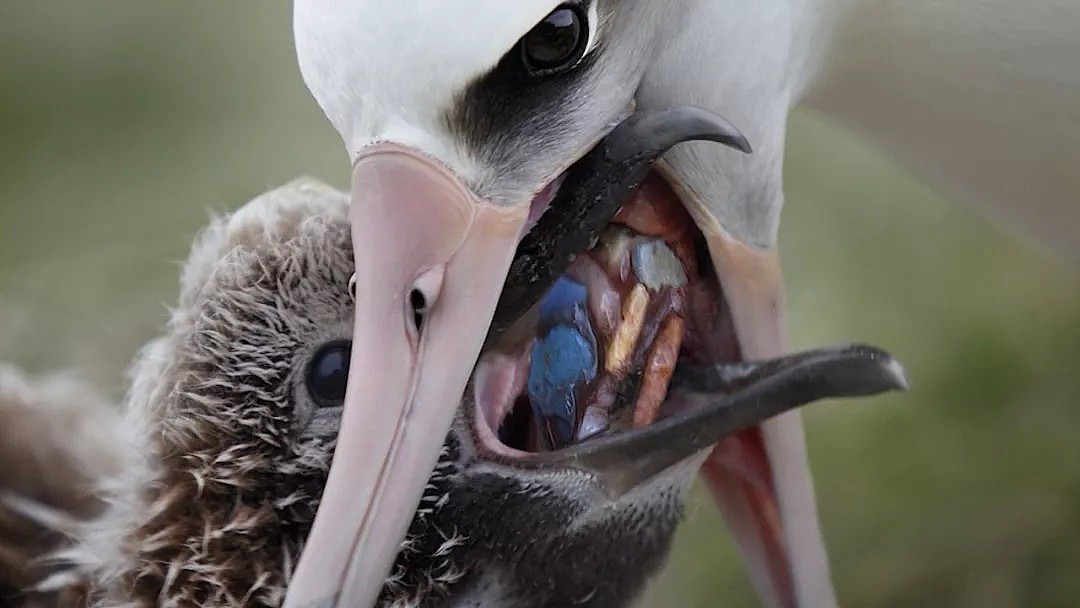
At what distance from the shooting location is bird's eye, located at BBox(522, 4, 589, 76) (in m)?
0.64

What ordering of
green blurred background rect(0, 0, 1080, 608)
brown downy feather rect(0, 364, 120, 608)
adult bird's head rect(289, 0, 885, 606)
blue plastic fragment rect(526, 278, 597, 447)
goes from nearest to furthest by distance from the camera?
adult bird's head rect(289, 0, 885, 606), blue plastic fragment rect(526, 278, 597, 447), brown downy feather rect(0, 364, 120, 608), green blurred background rect(0, 0, 1080, 608)

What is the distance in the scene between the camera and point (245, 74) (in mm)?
1705

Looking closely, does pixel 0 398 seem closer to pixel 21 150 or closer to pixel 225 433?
pixel 225 433

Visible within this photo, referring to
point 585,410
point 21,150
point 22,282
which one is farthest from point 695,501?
point 21,150

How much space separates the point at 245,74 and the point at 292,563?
110 centimetres

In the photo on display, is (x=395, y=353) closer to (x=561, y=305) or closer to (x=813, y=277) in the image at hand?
(x=561, y=305)

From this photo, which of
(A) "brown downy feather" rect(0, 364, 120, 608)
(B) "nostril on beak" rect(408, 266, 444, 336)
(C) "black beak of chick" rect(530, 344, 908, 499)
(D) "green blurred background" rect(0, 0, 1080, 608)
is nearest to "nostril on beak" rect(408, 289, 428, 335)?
(B) "nostril on beak" rect(408, 266, 444, 336)

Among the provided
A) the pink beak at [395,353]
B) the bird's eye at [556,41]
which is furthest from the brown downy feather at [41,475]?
the bird's eye at [556,41]

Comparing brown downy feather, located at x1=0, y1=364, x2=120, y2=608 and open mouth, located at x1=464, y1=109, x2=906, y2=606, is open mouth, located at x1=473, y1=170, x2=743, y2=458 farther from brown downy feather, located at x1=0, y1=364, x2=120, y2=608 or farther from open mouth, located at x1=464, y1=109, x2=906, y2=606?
brown downy feather, located at x1=0, y1=364, x2=120, y2=608

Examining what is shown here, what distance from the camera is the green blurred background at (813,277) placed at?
135 cm

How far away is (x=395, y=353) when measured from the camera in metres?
0.63

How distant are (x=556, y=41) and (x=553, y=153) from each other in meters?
0.06

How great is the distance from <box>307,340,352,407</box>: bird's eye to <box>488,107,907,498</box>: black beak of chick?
9 centimetres

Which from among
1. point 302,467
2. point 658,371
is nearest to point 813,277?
point 658,371
